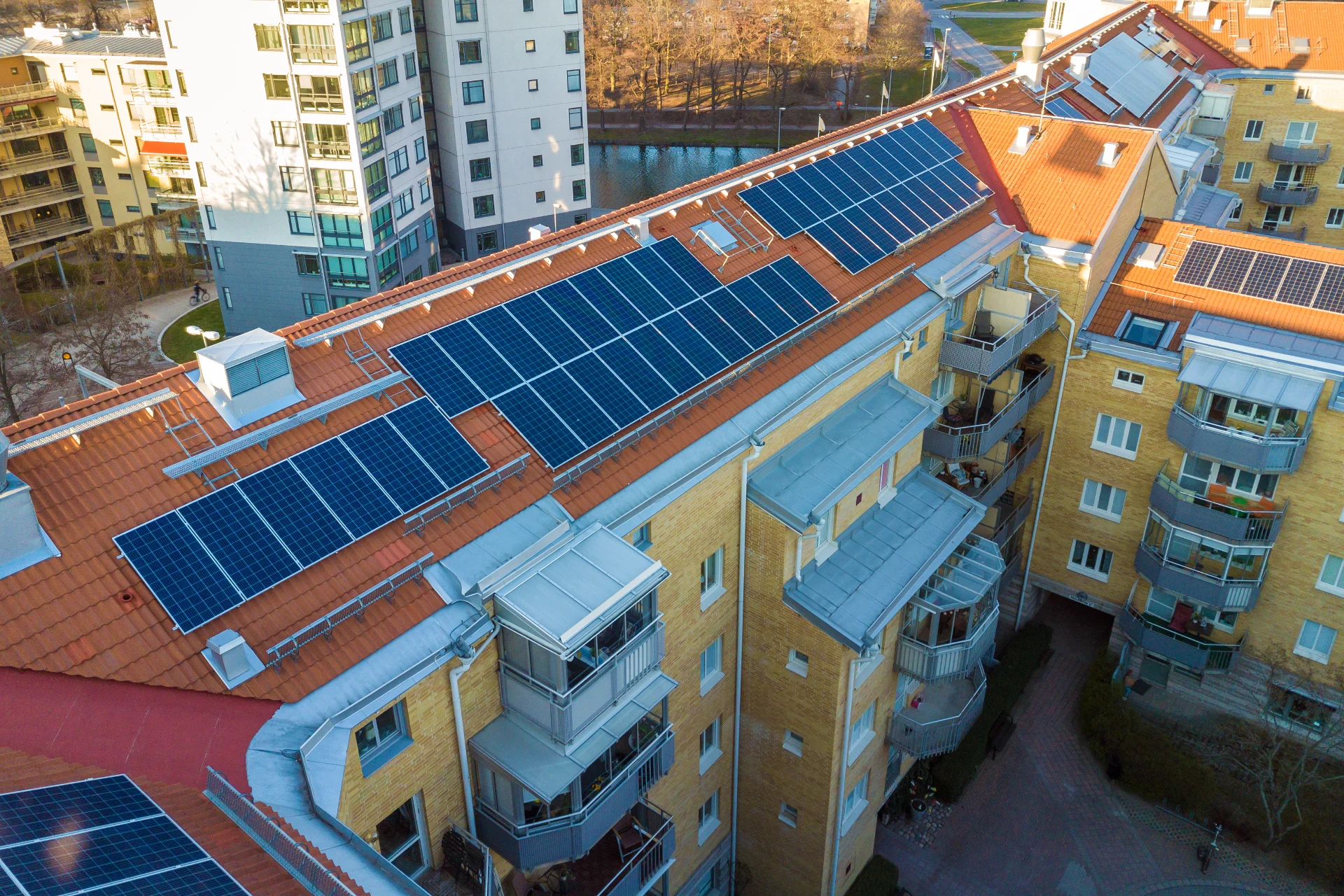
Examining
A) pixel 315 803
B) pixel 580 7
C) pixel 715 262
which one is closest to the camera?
pixel 315 803

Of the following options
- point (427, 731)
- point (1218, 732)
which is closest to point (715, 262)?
point (427, 731)

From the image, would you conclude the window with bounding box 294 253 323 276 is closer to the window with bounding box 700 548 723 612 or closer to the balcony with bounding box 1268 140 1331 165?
the window with bounding box 700 548 723 612

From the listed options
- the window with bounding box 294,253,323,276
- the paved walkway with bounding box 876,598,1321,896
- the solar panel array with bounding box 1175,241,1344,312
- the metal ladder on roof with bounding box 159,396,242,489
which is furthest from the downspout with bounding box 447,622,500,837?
the window with bounding box 294,253,323,276

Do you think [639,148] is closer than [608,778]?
No

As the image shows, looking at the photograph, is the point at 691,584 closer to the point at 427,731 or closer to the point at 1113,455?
the point at 427,731

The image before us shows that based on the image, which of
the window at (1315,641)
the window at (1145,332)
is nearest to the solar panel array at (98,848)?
the window at (1145,332)

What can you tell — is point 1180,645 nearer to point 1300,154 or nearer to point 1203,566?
point 1203,566

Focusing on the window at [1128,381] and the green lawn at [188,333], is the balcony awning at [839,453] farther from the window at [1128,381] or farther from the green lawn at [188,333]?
the green lawn at [188,333]
